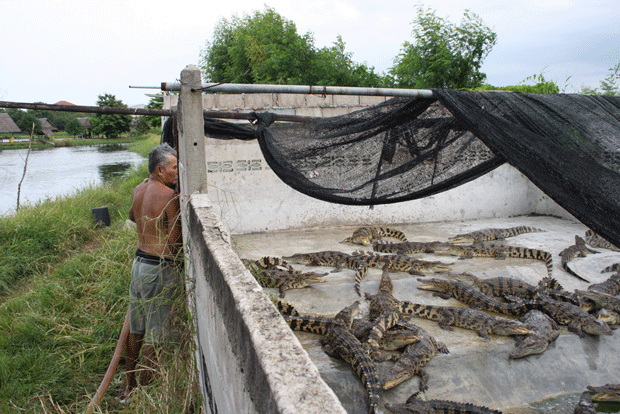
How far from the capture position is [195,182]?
3.03 metres

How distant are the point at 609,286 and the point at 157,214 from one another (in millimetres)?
4492

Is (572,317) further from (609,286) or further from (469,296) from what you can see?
(609,286)

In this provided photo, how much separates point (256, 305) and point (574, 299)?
3697mm

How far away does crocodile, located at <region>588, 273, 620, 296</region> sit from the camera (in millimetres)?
4219

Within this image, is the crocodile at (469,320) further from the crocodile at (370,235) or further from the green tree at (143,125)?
the green tree at (143,125)

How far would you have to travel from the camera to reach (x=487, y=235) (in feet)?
21.3

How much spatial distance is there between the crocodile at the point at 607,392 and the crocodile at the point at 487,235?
3.51 metres

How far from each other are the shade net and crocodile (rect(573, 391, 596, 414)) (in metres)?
1.59

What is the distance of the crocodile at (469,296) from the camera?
3.97 m

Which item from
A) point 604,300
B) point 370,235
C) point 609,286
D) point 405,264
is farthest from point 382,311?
point 370,235

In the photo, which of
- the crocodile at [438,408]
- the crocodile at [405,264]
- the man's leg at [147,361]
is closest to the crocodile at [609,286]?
the crocodile at [405,264]

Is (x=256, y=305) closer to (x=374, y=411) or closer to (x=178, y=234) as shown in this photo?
(x=374, y=411)

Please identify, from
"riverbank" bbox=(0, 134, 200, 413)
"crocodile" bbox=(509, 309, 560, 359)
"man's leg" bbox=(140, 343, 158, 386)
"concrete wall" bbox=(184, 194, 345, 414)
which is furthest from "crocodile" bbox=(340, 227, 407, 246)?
"concrete wall" bbox=(184, 194, 345, 414)

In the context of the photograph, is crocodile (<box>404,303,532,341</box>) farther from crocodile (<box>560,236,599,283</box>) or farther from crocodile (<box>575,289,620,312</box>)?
crocodile (<box>560,236,599,283</box>)
